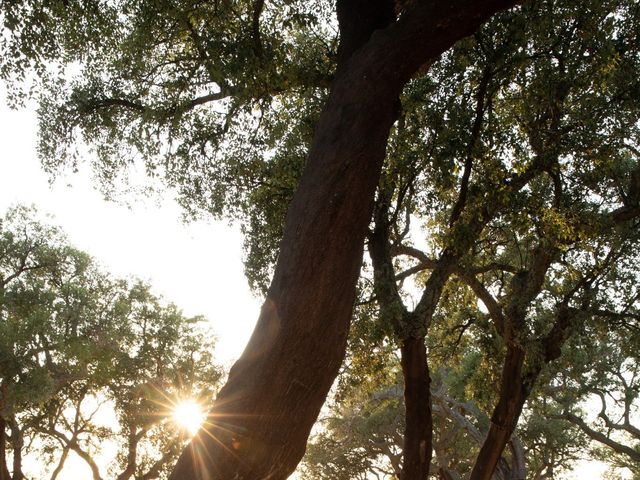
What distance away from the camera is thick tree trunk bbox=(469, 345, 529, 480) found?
1225 cm

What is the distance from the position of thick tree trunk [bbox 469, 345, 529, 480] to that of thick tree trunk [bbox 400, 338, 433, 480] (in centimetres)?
247

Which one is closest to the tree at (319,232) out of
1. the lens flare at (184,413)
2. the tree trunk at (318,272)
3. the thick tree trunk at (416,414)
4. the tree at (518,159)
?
the tree trunk at (318,272)

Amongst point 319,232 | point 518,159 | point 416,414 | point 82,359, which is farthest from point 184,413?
point 319,232

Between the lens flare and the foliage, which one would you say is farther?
the lens flare

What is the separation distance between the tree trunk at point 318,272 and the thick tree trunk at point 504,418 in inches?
353

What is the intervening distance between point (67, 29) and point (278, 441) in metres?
7.96

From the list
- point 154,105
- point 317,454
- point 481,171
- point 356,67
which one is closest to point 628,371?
point 317,454

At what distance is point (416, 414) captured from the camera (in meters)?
10.3

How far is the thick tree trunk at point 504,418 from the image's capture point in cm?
1225

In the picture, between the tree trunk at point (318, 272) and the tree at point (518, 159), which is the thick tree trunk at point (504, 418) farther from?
the tree trunk at point (318, 272)

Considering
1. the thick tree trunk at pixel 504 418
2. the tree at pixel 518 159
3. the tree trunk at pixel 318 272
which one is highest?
the tree at pixel 518 159

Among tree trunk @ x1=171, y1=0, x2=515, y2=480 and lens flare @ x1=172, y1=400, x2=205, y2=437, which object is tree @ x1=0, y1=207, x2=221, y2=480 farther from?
tree trunk @ x1=171, y1=0, x2=515, y2=480

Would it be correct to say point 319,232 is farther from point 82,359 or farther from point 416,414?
point 82,359

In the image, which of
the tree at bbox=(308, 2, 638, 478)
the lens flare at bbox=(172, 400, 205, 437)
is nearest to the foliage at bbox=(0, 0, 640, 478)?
the tree at bbox=(308, 2, 638, 478)
